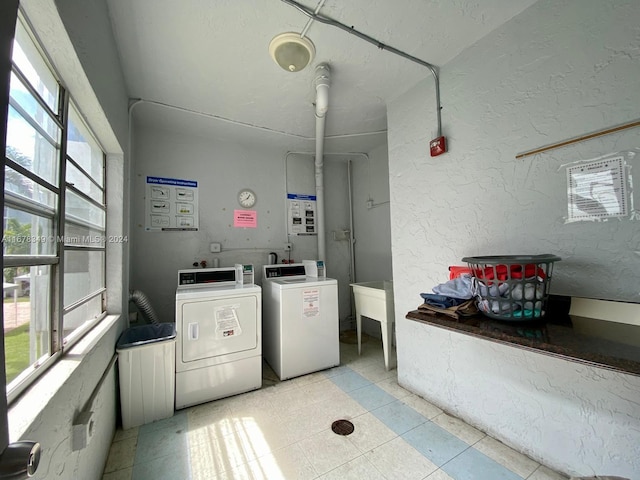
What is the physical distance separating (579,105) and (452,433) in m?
1.91

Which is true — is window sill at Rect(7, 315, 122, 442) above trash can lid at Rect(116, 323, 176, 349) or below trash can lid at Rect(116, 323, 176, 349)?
above

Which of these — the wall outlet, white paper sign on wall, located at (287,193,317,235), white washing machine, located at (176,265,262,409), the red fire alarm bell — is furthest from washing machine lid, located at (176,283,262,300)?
the red fire alarm bell

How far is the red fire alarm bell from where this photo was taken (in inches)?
68.2

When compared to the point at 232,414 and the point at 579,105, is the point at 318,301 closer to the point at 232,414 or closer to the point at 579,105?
the point at 232,414

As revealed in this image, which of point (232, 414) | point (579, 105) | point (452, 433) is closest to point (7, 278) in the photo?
point (232, 414)

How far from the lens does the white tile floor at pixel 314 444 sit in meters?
1.32

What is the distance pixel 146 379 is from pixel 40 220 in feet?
4.15

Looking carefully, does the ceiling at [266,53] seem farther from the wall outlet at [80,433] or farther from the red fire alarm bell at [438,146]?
the wall outlet at [80,433]

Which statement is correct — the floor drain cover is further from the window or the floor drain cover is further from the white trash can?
the window

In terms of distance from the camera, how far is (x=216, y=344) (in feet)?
6.50

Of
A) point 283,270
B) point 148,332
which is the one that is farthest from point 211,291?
point 283,270

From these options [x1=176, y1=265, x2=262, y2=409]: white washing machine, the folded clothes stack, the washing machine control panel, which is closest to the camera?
the folded clothes stack

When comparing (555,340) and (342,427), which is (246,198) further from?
(555,340)

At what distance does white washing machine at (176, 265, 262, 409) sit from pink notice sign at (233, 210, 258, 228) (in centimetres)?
96
